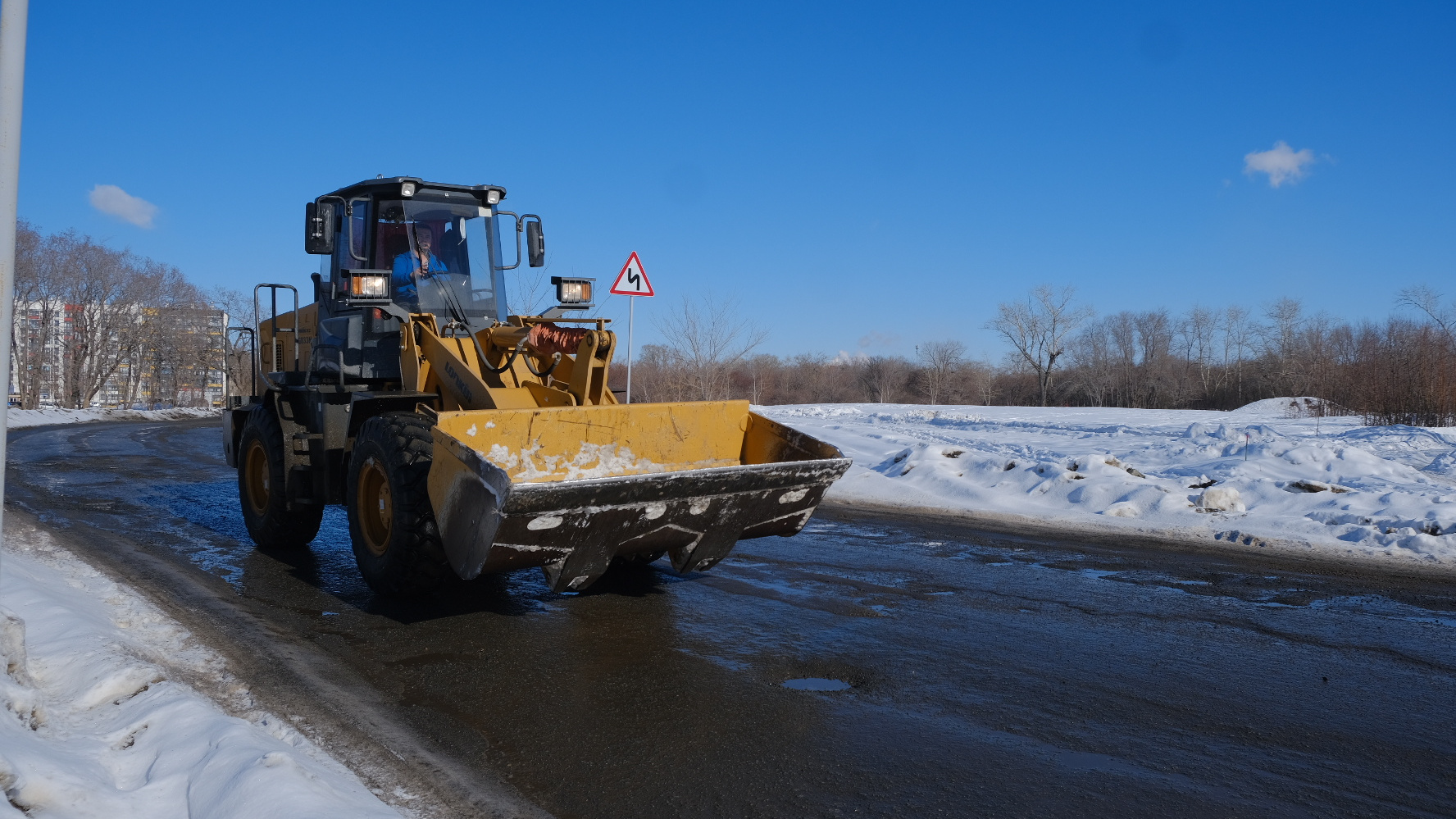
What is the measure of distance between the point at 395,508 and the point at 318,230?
2.55 meters

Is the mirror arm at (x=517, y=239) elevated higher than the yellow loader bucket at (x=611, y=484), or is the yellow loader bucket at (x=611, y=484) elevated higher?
the mirror arm at (x=517, y=239)

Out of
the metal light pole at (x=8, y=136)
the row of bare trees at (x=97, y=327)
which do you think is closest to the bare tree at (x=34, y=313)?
the row of bare trees at (x=97, y=327)

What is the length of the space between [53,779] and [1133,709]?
4.11 metres

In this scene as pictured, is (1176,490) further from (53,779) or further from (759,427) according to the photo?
(53,779)

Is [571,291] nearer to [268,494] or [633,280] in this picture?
[268,494]

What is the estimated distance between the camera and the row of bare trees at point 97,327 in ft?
161

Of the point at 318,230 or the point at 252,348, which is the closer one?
the point at 318,230

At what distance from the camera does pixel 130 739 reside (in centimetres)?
383

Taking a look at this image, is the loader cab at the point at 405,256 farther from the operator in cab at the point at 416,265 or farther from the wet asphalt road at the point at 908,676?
the wet asphalt road at the point at 908,676

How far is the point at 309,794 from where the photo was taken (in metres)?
3.26

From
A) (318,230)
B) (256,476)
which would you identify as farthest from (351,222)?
(256,476)

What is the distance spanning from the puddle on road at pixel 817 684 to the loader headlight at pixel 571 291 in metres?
3.97

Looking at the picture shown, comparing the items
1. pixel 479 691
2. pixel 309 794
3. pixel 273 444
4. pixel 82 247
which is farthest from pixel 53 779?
pixel 82 247

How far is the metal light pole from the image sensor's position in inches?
115
